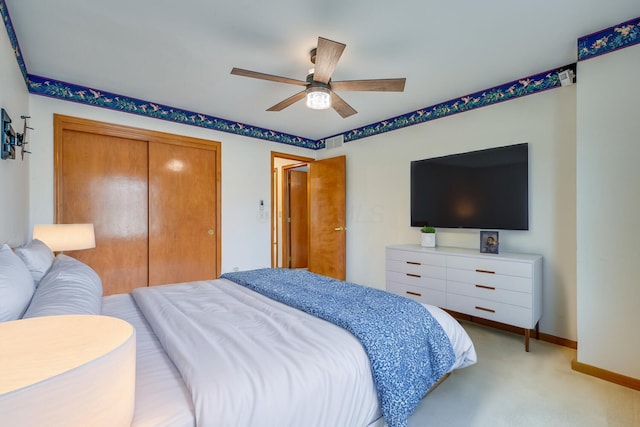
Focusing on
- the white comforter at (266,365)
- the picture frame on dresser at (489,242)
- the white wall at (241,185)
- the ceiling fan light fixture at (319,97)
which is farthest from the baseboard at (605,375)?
the white wall at (241,185)

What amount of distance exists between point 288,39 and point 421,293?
258cm

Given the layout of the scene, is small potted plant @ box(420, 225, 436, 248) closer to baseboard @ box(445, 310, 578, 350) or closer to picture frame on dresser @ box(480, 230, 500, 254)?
picture frame on dresser @ box(480, 230, 500, 254)

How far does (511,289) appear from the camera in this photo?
2504 mm

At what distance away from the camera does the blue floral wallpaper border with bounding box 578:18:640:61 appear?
6.46ft

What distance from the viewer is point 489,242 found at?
285cm

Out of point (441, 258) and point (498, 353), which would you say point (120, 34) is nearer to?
point (441, 258)

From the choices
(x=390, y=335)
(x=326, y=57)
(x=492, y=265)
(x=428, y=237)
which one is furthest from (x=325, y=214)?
(x=390, y=335)

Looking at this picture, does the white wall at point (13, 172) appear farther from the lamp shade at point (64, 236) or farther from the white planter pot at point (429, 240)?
the white planter pot at point (429, 240)

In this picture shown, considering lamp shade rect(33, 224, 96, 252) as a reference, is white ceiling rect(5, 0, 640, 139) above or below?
above

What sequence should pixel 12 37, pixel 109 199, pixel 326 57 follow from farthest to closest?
pixel 109 199 → pixel 12 37 → pixel 326 57

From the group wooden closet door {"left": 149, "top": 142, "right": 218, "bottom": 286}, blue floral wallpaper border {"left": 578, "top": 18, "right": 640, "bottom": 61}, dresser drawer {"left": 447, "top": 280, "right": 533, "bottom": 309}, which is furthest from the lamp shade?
blue floral wallpaper border {"left": 578, "top": 18, "right": 640, "bottom": 61}

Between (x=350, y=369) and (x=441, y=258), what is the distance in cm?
206

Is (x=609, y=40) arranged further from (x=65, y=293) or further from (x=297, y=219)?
(x=297, y=219)

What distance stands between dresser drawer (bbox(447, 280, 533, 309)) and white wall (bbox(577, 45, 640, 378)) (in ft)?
1.16
